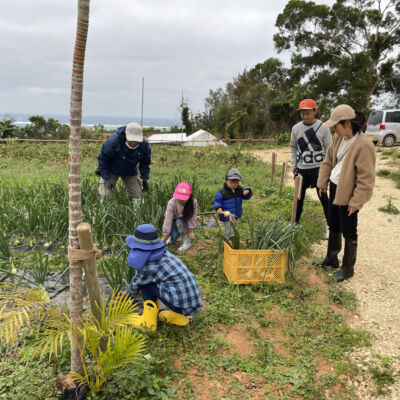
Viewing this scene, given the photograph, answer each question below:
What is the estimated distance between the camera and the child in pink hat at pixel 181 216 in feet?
11.2

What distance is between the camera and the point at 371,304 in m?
3.01

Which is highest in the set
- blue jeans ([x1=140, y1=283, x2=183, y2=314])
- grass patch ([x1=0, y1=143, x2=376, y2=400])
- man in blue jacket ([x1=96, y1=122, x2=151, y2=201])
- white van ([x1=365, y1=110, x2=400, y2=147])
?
white van ([x1=365, y1=110, x2=400, y2=147])

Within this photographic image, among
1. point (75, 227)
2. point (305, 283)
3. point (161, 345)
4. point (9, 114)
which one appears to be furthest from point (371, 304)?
point (9, 114)

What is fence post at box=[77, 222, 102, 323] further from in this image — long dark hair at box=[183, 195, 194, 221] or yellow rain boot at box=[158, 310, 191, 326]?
long dark hair at box=[183, 195, 194, 221]

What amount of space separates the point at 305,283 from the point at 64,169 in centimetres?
717

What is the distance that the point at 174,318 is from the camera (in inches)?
96.4

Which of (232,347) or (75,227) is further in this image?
(232,347)

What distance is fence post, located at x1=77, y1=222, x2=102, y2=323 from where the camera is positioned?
5.24 feet

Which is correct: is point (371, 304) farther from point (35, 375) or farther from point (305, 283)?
point (35, 375)

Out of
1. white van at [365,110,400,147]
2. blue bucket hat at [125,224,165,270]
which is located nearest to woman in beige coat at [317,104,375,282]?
blue bucket hat at [125,224,165,270]

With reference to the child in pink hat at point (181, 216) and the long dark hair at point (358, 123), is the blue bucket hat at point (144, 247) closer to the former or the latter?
the child in pink hat at point (181, 216)

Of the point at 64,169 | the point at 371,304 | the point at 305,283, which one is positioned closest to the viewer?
the point at 371,304

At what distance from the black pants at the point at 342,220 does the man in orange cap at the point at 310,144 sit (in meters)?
0.37

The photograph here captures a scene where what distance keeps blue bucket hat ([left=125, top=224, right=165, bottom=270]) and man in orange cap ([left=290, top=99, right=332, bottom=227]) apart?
2.18 metres
